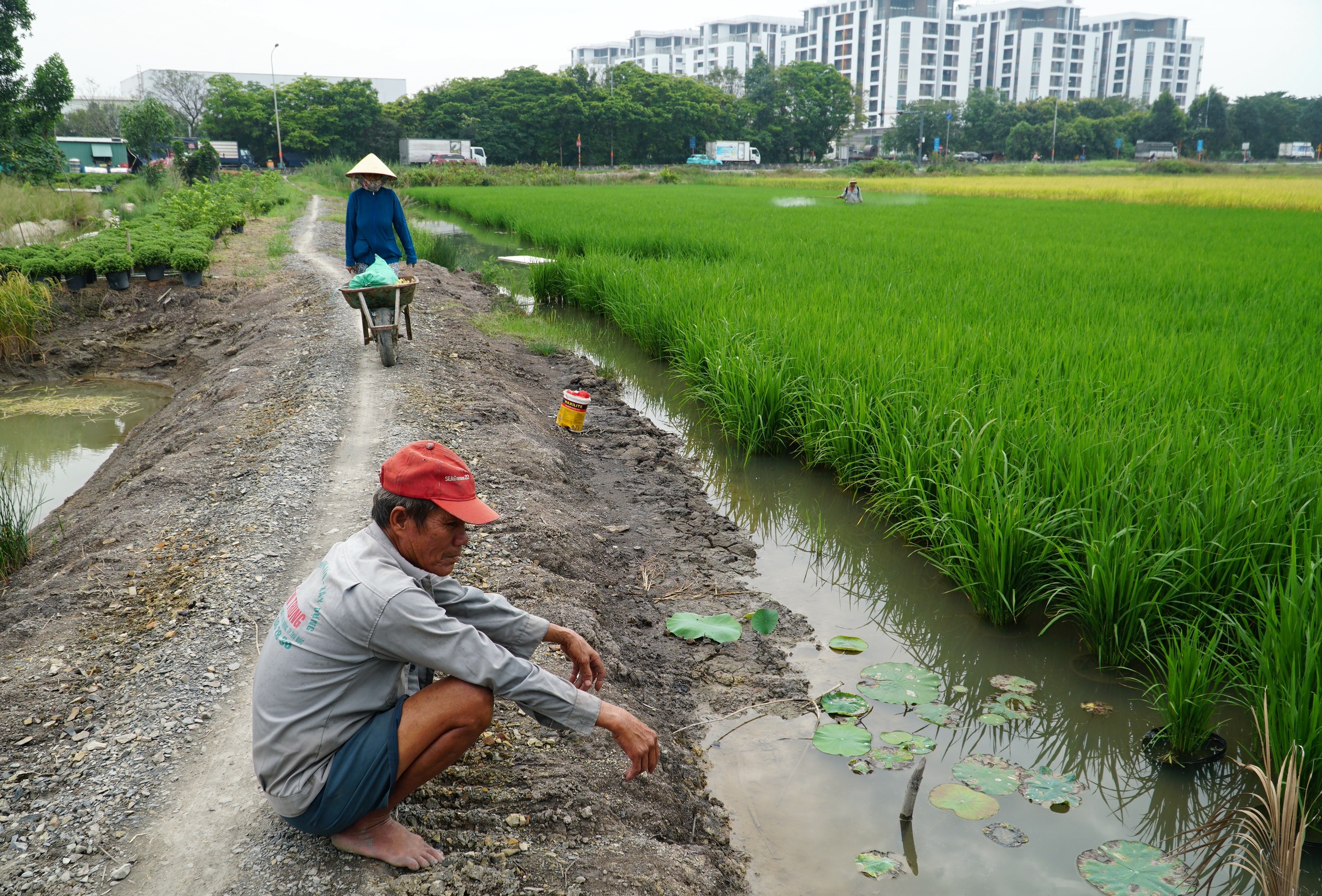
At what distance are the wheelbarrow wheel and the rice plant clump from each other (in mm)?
4244

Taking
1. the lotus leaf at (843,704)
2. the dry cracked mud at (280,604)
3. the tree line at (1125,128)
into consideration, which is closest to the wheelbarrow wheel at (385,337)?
the dry cracked mud at (280,604)

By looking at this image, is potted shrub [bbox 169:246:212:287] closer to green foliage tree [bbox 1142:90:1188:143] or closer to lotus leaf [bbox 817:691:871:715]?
lotus leaf [bbox 817:691:871:715]

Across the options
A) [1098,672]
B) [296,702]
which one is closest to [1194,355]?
[1098,672]

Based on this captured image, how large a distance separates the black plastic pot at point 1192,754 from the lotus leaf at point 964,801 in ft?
2.10

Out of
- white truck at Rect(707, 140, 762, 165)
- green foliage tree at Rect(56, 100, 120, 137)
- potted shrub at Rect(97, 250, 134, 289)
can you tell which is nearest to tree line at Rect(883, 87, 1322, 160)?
white truck at Rect(707, 140, 762, 165)

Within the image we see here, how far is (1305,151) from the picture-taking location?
2625 inches

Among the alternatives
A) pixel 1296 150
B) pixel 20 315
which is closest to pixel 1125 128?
pixel 1296 150

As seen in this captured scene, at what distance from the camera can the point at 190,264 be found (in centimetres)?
1041

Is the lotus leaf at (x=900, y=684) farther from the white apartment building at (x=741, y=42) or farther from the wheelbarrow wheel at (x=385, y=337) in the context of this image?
the white apartment building at (x=741, y=42)

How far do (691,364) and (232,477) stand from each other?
3.66m

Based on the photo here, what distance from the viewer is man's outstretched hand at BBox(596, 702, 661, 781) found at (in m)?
1.90

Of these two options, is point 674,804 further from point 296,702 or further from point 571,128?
point 571,128

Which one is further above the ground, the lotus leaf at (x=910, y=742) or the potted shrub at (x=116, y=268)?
the potted shrub at (x=116, y=268)

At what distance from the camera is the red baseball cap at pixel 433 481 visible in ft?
5.91
